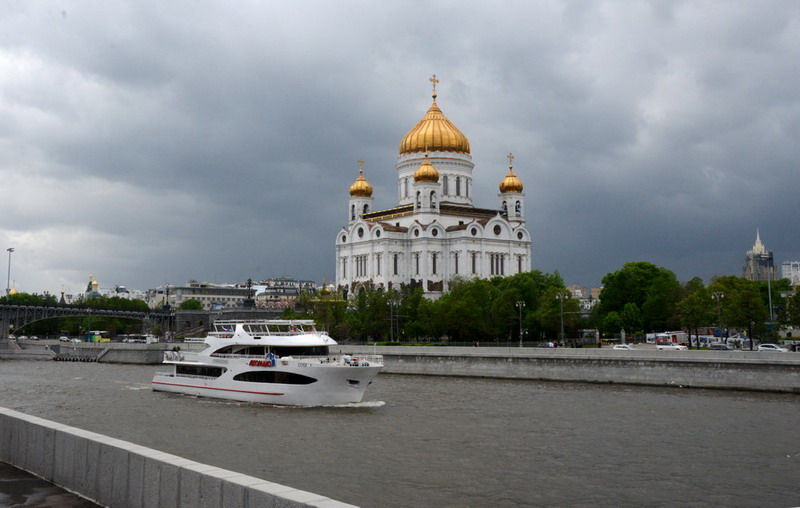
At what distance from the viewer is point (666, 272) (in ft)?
272

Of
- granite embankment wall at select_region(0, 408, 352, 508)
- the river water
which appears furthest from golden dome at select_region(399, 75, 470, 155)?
granite embankment wall at select_region(0, 408, 352, 508)

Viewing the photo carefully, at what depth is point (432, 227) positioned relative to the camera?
103m

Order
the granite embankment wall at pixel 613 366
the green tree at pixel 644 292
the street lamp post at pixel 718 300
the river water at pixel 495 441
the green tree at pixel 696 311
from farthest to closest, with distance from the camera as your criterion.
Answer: the green tree at pixel 644 292
the green tree at pixel 696 311
the street lamp post at pixel 718 300
the granite embankment wall at pixel 613 366
the river water at pixel 495 441

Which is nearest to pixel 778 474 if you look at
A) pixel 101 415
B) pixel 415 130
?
pixel 101 415

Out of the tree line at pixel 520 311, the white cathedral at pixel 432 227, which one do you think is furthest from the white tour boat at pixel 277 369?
the white cathedral at pixel 432 227

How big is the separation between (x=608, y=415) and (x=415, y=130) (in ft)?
265

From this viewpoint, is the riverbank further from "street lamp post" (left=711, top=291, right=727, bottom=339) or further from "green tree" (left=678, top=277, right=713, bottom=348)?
"green tree" (left=678, top=277, right=713, bottom=348)

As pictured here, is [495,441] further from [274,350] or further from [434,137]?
[434,137]

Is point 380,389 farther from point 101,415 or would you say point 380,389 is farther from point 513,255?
point 513,255

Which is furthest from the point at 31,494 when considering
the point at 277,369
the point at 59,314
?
the point at 59,314

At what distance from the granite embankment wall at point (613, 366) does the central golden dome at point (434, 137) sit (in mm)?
50066

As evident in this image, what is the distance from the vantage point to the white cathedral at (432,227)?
337 ft

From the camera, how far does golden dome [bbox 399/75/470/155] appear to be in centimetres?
10956

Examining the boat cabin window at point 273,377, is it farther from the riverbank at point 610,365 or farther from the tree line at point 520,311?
the tree line at point 520,311
